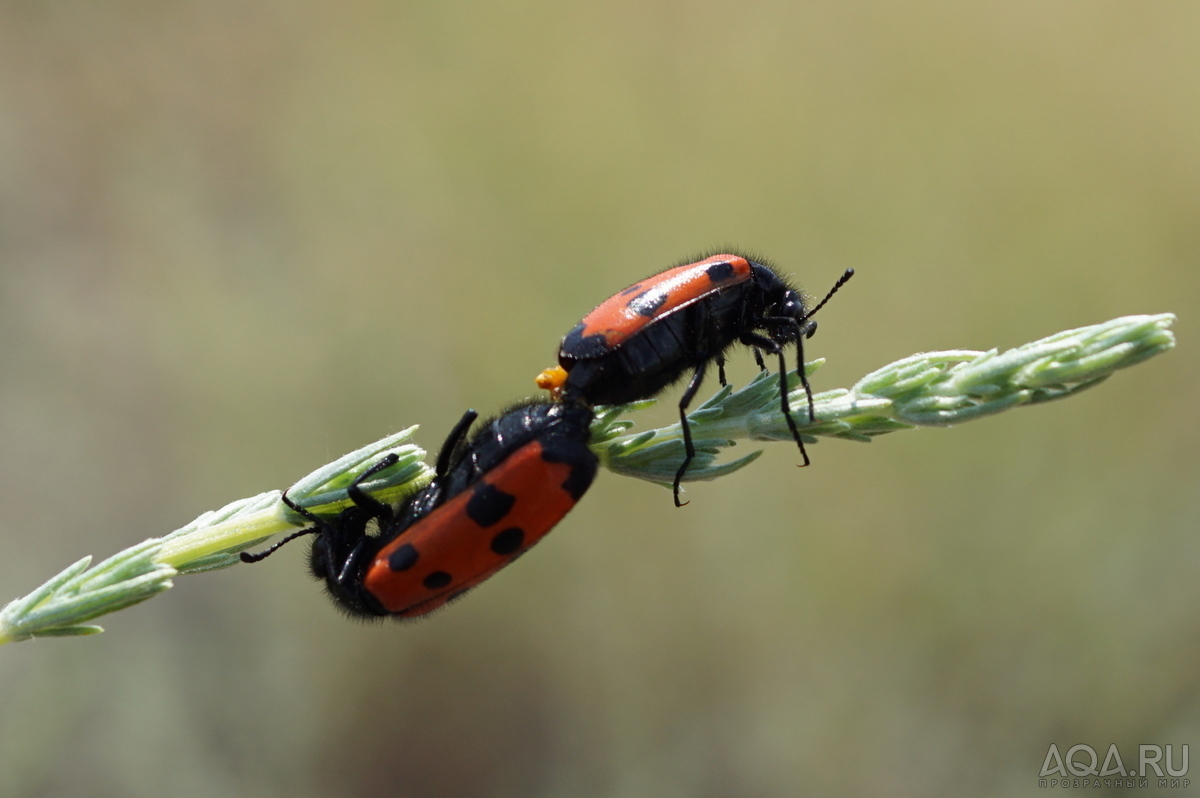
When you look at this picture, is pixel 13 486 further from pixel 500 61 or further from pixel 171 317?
pixel 500 61

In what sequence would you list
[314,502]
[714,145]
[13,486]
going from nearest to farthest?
[314,502], [13,486], [714,145]

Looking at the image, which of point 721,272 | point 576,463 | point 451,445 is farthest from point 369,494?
point 721,272

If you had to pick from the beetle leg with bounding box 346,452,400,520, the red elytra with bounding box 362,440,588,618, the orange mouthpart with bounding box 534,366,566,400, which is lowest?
the red elytra with bounding box 362,440,588,618

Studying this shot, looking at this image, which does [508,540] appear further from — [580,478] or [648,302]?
[648,302]

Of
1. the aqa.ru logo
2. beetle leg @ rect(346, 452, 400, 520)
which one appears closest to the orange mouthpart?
beetle leg @ rect(346, 452, 400, 520)

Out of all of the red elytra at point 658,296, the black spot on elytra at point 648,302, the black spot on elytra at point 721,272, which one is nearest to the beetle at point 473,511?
the red elytra at point 658,296

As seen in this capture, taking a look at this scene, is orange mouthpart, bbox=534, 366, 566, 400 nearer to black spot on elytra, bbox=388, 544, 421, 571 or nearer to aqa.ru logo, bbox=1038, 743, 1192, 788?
black spot on elytra, bbox=388, 544, 421, 571

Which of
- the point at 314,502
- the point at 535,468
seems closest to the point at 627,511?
the point at 535,468

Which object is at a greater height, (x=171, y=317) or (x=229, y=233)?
(x=229, y=233)
